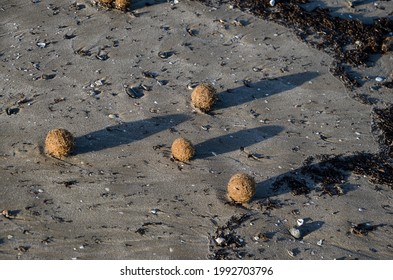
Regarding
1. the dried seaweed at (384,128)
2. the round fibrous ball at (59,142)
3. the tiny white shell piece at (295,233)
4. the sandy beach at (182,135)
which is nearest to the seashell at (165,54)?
the sandy beach at (182,135)

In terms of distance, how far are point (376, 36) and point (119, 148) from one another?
5980 mm

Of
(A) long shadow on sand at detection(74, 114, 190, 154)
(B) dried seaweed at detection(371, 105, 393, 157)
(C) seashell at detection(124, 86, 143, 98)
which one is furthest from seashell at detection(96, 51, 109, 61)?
(B) dried seaweed at detection(371, 105, 393, 157)

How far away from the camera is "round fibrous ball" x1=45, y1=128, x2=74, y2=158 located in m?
7.99

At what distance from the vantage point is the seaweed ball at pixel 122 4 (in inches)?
434

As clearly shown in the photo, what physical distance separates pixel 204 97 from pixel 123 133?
145cm

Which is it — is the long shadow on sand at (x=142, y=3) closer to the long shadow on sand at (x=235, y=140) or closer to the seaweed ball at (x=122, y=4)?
the seaweed ball at (x=122, y=4)

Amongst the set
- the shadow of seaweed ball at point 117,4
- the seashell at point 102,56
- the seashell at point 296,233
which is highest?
the shadow of seaweed ball at point 117,4

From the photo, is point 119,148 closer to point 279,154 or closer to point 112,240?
point 112,240

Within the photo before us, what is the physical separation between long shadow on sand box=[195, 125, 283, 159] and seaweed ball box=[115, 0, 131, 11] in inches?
154

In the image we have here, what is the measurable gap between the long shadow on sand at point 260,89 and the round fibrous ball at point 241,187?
81.4 inches

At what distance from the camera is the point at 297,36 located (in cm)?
1110

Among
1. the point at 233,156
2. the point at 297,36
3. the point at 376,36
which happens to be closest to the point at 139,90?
the point at 233,156

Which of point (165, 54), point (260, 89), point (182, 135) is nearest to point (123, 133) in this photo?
point (182, 135)

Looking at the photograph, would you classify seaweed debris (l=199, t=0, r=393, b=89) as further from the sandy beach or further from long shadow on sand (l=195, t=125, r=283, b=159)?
long shadow on sand (l=195, t=125, r=283, b=159)
